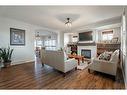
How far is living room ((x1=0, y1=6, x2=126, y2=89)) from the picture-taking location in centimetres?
303

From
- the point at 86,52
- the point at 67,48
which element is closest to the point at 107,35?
the point at 86,52

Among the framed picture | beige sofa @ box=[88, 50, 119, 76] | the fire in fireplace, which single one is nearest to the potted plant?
the framed picture

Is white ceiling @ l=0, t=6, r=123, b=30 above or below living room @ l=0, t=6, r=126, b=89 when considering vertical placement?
above

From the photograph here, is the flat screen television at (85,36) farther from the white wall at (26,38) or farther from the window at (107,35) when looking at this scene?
the white wall at (26,38)

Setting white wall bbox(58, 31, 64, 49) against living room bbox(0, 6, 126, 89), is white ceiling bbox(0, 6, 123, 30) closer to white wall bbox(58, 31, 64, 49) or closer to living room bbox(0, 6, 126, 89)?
living room bbox(0, 6, 126, 89)

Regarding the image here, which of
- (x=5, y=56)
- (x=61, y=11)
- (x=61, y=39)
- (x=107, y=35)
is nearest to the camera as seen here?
(x=61, y=11)

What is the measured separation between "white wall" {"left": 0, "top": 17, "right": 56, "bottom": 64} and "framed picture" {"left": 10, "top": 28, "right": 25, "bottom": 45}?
16cm

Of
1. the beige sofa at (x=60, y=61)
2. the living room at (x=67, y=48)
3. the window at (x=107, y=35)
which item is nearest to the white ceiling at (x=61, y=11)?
the living room at (x=67, y=48)

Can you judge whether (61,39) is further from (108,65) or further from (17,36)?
(108,65)

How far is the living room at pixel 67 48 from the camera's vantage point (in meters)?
3.03

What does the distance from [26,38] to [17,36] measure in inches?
23.8

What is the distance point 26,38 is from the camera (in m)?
5.92

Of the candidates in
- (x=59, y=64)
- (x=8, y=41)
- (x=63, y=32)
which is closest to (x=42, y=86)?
(x=59, y=64)
